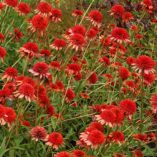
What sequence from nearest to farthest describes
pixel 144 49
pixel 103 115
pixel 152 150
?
pixel 103 115
pixel 152 150
pixel 144 49

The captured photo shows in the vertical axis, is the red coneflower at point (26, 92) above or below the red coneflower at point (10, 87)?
above

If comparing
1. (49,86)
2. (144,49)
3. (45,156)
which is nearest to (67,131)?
(49,86)

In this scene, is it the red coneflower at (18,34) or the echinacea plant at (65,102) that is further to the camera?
the red coneflower at (18,34)

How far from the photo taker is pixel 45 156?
3.21 meters

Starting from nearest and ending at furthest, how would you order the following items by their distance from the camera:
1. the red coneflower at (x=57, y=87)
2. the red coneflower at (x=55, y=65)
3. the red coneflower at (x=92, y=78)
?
the red coneflower at (x=57, y=87) → the red coneflower at (x=55, y=65) → the red coneflower at (x=92, y=78)

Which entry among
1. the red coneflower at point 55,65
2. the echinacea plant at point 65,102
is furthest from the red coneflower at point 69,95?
the red coneflower at point 55,65

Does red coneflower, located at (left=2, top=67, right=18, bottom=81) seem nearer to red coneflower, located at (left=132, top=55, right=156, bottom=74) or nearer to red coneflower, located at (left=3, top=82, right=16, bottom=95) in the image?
red coneflower, located at (left=3, top=82, right=16, bottom=95)

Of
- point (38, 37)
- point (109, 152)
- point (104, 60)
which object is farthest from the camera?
point (38, 37)

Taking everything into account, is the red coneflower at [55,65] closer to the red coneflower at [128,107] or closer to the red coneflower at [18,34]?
the red coneflower at [18,34]

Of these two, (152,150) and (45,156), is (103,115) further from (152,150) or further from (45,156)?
(152,150)

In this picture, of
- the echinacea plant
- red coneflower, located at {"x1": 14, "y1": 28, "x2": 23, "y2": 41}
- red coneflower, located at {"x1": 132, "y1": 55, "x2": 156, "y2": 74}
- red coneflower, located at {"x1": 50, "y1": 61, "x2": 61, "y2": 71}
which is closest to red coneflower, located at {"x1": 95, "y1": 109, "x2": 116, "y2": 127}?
the echinacea plant

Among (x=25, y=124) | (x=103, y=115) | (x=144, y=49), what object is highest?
(x=103, y=115)

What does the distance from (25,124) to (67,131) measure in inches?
30.0

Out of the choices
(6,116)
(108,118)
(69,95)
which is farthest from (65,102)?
(6,116)
